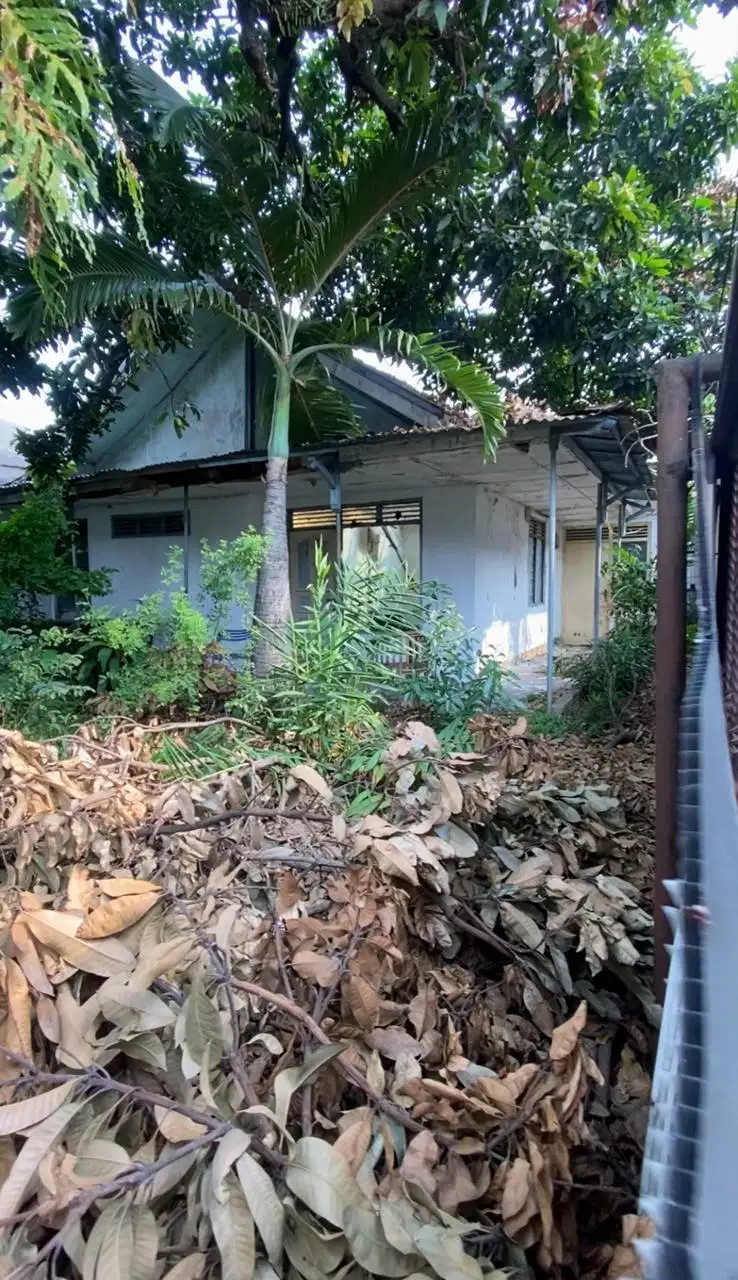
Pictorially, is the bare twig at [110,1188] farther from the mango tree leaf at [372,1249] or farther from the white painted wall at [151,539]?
the white painted wall at [151,539]

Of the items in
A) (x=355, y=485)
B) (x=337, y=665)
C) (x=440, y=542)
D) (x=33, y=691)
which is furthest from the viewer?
(x=355, y=485)

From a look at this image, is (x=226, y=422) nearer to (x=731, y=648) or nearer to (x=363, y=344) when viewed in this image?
(x=363, y=344)

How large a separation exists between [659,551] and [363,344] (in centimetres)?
631

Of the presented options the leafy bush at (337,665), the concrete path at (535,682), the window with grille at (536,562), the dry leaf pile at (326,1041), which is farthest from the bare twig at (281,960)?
the window with grille at (536,562)

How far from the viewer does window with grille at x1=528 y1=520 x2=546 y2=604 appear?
44.4 feet

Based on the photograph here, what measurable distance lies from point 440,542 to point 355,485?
1523 millimetres

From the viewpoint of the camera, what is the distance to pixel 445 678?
526 cm

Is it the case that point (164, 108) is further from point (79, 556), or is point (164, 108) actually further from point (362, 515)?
point (79, 556)

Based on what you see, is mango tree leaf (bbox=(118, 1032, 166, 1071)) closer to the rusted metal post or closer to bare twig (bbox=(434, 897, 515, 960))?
bare twig (bbox=(434, 897, 515, 960))

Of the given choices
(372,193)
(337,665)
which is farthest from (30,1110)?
(372,193)

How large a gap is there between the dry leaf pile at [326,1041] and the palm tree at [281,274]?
4286 mm

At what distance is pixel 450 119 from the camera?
6.38m

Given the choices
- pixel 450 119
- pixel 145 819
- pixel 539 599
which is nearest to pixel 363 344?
pixel 450 119

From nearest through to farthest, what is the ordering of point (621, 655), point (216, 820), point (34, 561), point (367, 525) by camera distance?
point (216, 820), point (621, 655), point (34, 561), point (367, 525)
